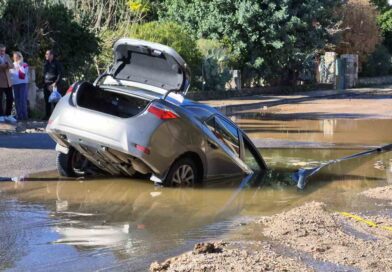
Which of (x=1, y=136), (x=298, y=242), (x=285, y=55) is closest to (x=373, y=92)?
(x=285, y=55)

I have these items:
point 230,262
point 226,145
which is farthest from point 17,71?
point 230,262

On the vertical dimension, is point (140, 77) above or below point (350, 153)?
above

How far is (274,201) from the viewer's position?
30.1 feet

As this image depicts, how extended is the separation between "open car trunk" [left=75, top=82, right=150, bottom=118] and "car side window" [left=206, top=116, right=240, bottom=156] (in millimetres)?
986

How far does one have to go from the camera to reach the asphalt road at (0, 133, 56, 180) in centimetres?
1066

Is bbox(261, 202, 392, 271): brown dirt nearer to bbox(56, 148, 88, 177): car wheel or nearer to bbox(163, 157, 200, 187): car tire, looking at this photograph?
bbox(163, 157, 200, 187): car tire

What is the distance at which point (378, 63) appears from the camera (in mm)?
48344

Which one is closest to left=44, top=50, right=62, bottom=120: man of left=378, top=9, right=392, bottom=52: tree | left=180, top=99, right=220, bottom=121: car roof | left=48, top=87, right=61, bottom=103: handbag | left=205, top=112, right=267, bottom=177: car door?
left=48, top=87, right=61, bottom=103: handbag

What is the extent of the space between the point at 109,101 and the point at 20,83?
21.0ft

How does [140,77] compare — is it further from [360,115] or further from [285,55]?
[285,55]

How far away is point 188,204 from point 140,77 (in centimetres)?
224

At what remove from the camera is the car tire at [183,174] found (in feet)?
30.9

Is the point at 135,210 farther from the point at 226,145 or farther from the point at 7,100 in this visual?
the point at 7,100

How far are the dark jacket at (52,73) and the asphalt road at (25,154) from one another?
6.06 feet
